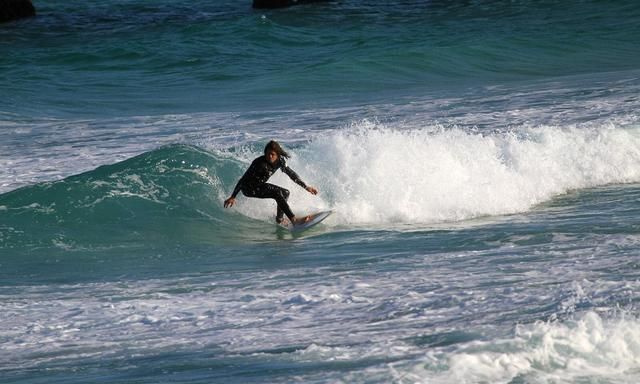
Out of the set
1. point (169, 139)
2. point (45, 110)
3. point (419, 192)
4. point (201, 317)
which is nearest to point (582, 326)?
point (201, 317)

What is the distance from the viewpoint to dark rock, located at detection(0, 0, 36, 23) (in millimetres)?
36375

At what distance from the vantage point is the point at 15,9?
121 ft

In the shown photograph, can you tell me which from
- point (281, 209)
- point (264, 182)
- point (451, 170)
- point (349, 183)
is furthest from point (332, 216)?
point (451, 170)

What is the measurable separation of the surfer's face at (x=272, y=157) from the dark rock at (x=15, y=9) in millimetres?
26310

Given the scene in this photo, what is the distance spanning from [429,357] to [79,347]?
249 cm

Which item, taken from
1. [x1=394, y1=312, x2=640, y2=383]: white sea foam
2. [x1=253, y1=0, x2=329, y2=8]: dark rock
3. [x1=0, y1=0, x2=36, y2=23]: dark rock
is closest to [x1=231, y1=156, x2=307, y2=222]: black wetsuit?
[x1=394, y1=312, x2=640, y2=383]: white sea foam

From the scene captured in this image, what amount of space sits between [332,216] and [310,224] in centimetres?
61

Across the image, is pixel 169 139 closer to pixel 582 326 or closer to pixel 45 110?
pixel 45 110

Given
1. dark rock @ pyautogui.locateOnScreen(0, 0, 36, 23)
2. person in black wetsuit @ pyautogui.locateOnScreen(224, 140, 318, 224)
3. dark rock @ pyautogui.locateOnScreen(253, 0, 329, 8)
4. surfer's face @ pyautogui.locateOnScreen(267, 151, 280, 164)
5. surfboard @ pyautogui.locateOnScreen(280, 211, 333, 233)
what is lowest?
surfboard @ pyautogui.locateOnScreen(280, 211, 333, 233)

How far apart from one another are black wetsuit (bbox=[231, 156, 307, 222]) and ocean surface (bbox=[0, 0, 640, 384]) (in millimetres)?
420

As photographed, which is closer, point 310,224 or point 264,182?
point 264,182

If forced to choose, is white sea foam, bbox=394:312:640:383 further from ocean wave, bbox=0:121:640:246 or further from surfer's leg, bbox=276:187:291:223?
ocean wave, bbox=0:121:640:246

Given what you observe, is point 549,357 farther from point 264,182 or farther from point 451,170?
point 451,170

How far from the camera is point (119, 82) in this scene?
2595cm
